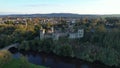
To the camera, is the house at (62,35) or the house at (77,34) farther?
the house at (77,34)

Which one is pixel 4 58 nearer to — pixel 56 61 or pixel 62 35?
pixel 56 61

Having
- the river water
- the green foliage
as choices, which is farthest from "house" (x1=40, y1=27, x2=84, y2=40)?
the green foliage

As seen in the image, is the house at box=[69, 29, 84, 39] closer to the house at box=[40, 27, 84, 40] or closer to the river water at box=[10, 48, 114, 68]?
the house at box=[40, 27, 84, 40]

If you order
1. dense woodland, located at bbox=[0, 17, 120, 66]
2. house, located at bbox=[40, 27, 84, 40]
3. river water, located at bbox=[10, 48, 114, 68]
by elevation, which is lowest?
river water, located at bbox=[10, 48, 114, 68]

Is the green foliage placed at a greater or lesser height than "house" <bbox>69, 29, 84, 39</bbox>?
lesser

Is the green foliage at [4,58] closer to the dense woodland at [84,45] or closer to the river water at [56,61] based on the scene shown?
the river water at [56,61]

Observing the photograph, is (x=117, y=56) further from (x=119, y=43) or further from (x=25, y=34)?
(x=25, y=34)

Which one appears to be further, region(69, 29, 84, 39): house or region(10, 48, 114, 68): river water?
region(69, 29, 84, 39): house

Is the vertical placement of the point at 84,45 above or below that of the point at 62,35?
below

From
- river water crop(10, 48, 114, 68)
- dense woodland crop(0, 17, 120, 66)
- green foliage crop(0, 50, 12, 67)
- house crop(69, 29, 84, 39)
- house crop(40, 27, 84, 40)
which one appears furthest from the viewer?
house crop(69, 29, 84, 39)

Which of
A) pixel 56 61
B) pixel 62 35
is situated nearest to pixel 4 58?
pixel 56 61

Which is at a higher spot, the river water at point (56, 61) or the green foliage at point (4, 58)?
the green foliage at point (4, 58)

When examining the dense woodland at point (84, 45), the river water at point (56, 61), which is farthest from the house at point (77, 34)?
the river water at point (56, 61)
